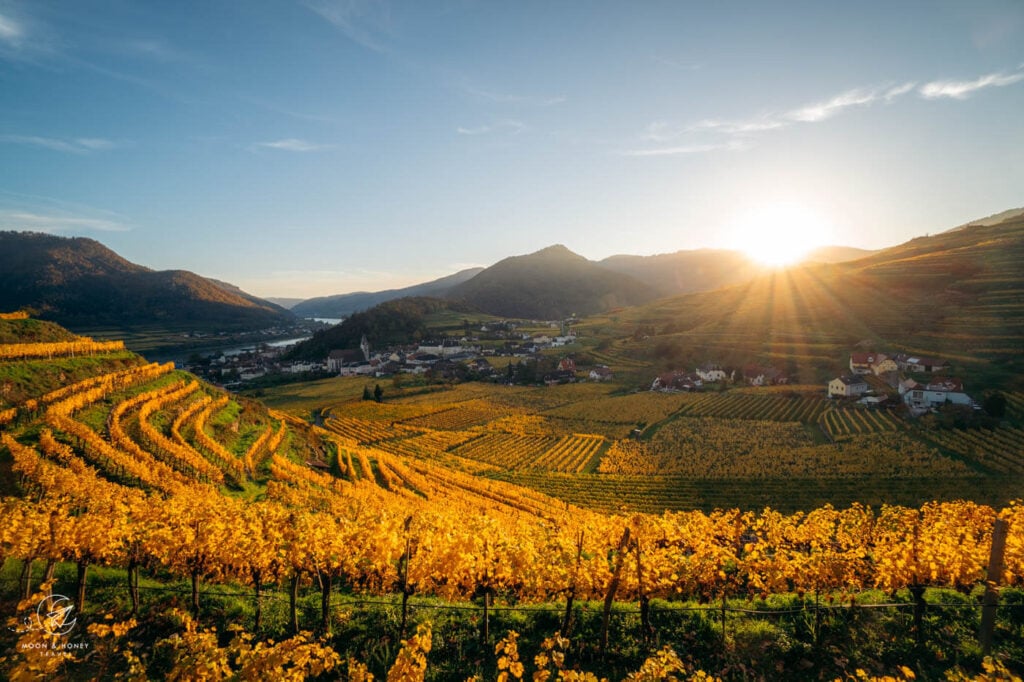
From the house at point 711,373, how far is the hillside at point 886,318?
25.4 ft

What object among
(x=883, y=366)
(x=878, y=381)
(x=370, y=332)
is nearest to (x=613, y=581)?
(x=878, y=381)

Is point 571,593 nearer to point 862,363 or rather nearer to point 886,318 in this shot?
point 862,363

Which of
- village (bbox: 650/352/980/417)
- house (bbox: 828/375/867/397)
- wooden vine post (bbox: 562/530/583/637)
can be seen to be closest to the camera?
wooden vine post (bbox: 562/530/583/637)

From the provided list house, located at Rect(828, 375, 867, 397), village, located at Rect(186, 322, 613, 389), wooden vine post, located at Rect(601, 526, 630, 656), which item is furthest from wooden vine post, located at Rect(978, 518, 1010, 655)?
village, located at Rect(186, 322, 613, 389)

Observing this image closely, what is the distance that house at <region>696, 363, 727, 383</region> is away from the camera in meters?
106

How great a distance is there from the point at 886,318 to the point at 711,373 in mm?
54690

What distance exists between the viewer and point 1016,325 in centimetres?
9025

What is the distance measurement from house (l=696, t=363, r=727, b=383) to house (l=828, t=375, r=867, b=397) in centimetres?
2432

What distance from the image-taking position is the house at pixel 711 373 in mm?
105875

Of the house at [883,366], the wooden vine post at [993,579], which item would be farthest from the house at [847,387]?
the wooden vine post at [993,579]

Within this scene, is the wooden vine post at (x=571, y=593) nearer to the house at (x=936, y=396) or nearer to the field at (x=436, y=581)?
the field at (x=436, y=581)

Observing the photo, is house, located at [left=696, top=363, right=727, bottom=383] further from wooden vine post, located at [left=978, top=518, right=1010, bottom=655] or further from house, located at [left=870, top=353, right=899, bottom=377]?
wooden vine post, located at [left=978, top=518, right=1010, bottom=655]

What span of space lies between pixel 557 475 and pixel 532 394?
49194 millimetres

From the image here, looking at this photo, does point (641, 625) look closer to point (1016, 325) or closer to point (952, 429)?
point (952, 429)
